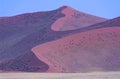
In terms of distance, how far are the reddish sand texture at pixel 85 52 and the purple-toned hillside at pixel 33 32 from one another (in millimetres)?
1324

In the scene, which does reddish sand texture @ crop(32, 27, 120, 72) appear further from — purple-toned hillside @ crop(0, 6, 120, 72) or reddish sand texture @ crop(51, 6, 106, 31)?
reddish sand texture @ crop(51, 6, 106, 31)

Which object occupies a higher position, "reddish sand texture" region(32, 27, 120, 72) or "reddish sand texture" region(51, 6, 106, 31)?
"reddish sand texture" region(32, 27, 120, 72)

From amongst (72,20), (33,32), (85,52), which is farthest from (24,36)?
(85,52)

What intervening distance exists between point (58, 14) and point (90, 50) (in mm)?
30463

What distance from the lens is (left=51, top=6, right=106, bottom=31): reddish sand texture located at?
71.5 meters

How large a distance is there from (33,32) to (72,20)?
750cm

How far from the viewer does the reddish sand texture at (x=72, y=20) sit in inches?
2815

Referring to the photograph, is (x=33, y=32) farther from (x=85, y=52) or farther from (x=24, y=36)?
(x=85, y=52)

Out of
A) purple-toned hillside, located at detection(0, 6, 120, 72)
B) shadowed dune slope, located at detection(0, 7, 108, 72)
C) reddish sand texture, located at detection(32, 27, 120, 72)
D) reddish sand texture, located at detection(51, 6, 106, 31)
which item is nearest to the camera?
reddish sand texture, located at detection(32, 27, 120, 72)

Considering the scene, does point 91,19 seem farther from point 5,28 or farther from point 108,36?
point 108,36

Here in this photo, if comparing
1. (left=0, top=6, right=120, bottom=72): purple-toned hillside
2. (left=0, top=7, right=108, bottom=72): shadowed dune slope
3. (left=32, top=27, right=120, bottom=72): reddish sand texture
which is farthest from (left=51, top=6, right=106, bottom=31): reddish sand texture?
(left=32, top=27, right=120, bottom=72): reddish sand texture

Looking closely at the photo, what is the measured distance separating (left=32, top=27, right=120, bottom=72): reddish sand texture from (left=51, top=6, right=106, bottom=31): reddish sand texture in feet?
51.3

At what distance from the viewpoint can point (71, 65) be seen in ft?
152

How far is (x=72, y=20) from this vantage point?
7581cm
